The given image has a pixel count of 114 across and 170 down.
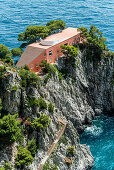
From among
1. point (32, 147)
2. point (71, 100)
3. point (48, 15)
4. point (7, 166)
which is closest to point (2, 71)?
point (32, 147)

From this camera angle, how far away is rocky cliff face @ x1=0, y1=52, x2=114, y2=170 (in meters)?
68.7

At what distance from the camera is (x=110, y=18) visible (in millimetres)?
173000

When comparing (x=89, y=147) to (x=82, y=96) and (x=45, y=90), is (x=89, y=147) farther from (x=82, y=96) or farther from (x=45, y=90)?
(x=45, y=90)

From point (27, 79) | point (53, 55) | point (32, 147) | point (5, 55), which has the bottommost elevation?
point (32, 147)

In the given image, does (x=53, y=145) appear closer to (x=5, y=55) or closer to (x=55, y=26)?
(x=5, y=55)

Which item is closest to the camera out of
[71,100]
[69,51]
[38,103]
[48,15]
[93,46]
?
[38,103]

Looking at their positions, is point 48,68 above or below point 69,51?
below

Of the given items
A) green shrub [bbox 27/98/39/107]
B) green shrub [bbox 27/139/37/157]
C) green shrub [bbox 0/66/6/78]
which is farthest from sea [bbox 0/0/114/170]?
green shrub [bbox 0/66/6/78]

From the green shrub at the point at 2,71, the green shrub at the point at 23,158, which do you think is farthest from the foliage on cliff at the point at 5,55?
the green shrub at the point at 23,158

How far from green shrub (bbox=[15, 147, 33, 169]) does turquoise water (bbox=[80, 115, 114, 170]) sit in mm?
29990

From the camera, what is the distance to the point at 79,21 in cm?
16388

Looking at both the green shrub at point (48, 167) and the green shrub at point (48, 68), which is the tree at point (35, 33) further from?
the green shrub at point (48, 167)

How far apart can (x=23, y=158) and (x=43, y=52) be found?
42239 millimetres

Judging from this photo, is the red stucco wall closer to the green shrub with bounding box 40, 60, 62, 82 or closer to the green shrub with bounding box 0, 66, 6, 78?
the green shrub with bounding box 40, 60, 62, 82
